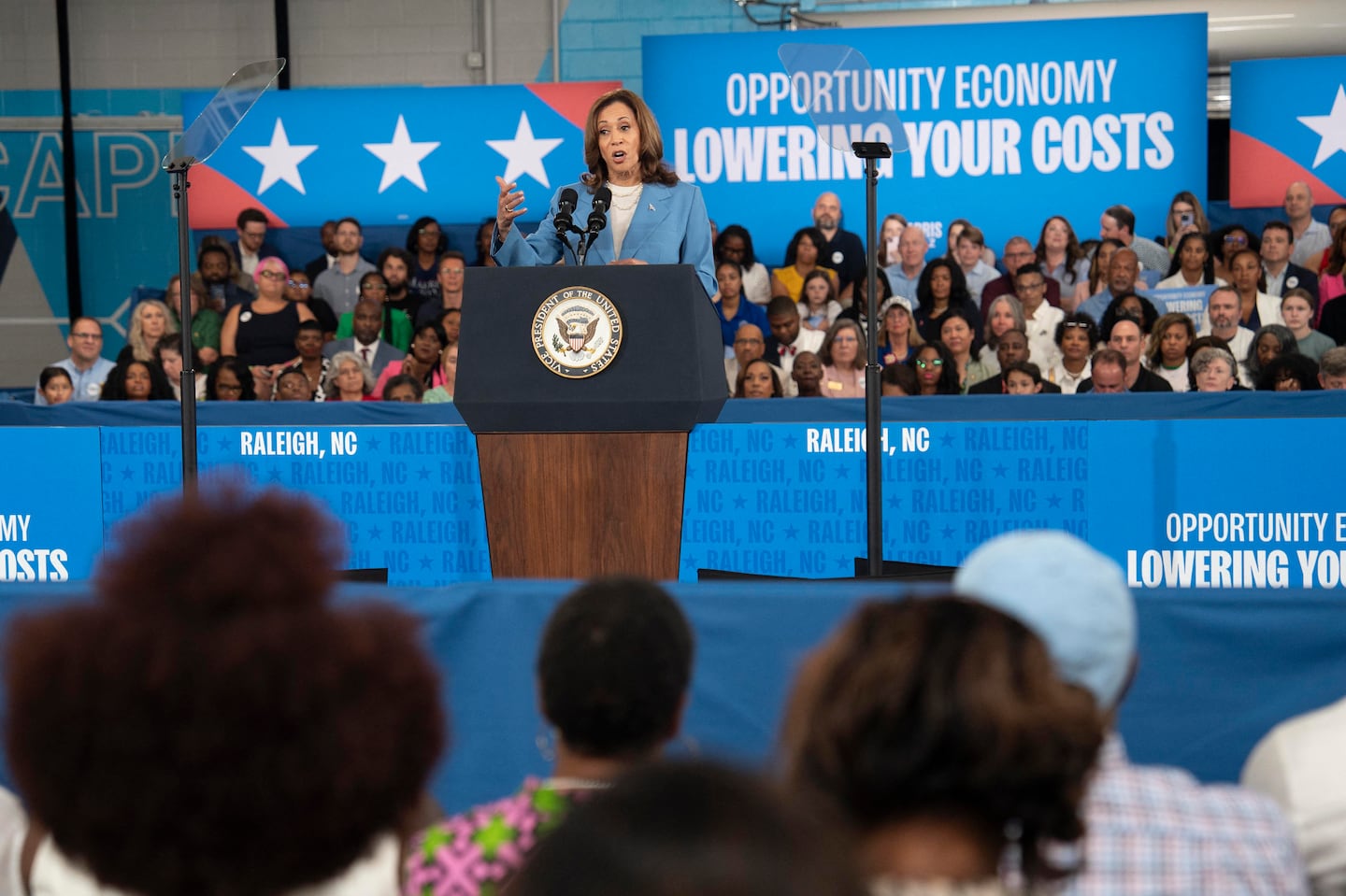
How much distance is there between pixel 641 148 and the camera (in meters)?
3.41

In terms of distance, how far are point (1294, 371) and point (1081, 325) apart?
34.9 inches

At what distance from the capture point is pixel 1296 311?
247 inches

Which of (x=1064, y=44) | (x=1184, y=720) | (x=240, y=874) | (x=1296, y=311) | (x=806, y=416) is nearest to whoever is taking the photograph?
A: (x=240, y=874)

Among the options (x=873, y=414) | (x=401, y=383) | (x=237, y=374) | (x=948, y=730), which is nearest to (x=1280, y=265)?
(x=401, y=383)

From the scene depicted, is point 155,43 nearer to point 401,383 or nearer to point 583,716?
point 401,383

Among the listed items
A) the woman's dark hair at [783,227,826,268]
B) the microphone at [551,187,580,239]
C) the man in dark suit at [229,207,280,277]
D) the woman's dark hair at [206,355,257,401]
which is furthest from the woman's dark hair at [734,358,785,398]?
the man in dark suit at [229,207,280,277]

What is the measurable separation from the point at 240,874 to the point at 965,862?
460 millimetres

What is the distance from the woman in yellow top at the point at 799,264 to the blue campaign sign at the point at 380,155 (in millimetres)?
1711

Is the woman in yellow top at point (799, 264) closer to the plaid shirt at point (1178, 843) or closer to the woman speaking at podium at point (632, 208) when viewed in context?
the woman speaking at podium at point (632, 208)

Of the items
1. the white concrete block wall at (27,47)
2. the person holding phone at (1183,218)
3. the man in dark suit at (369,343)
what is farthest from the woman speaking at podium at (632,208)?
the white concrete block wall at (27,47)

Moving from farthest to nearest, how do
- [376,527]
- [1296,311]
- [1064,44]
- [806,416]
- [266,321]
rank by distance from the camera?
1. [1064,44]
2. [266,321]
3. [1296,311]
4. [806,416]
5. [376,527]

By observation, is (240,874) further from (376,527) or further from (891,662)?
(376,527)

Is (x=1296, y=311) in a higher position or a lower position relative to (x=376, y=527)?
higher

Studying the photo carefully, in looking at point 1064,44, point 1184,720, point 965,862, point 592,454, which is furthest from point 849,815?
point 1064,44
